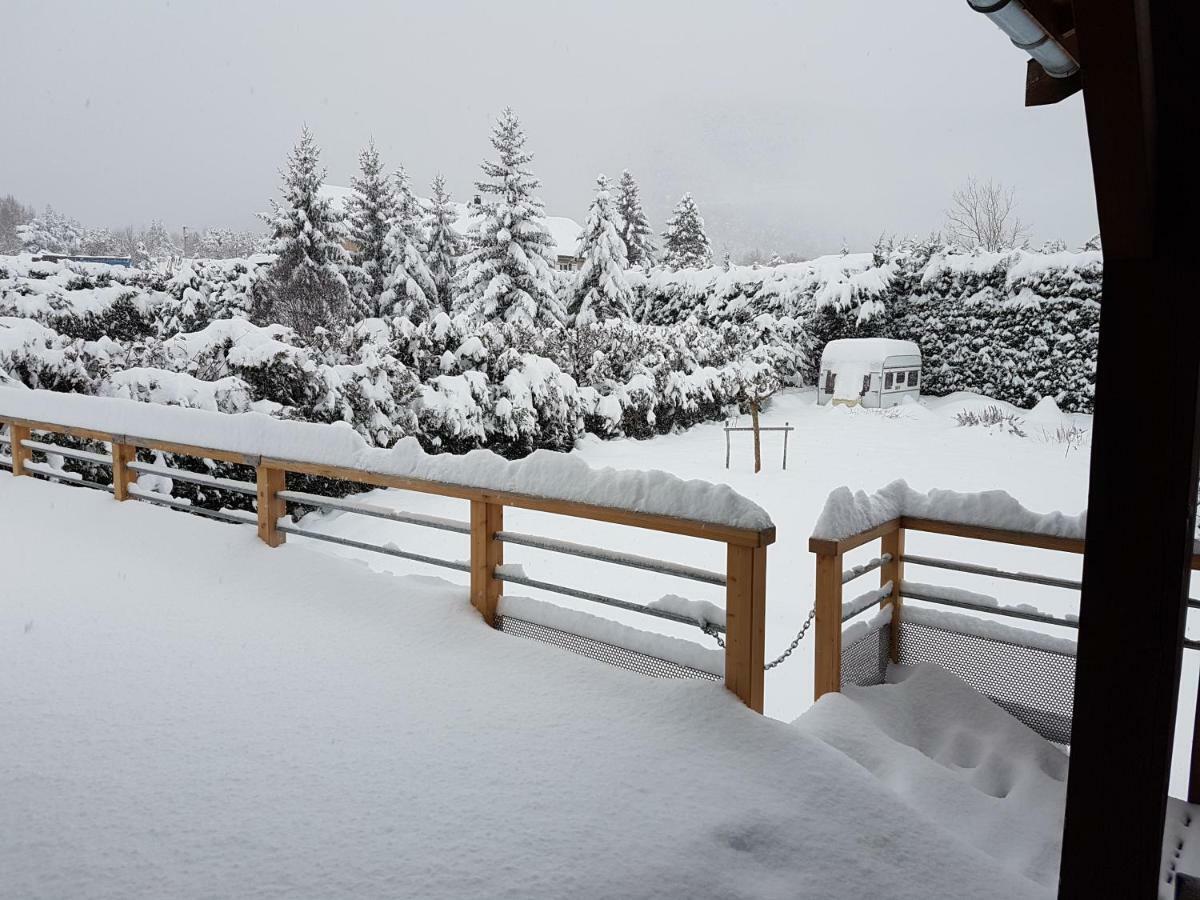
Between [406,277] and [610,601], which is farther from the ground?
[406,277]

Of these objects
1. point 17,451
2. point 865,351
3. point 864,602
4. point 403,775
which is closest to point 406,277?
point 865,351

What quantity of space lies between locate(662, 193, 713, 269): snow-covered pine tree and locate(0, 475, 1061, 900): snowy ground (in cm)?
2831

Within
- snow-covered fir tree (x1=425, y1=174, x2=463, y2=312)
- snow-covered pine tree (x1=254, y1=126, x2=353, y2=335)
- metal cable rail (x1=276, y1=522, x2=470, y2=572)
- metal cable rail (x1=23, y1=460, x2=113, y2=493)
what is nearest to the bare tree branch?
snow-covered fir tree (x1=425, y1=174, x2=463, y2=312)

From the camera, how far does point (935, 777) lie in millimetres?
2756

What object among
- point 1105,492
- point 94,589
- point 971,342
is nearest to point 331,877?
point 1105,492

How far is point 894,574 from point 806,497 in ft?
15.9

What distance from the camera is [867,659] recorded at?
3537 mm

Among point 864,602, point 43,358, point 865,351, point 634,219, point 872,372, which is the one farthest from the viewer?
point 634,219

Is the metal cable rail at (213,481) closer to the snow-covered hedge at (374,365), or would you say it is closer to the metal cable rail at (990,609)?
the snow-covered hedge at (374,365)

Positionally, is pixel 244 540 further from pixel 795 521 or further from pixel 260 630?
pixel 795 521

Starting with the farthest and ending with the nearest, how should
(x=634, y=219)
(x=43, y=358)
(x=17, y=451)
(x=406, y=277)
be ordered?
(x=634, y=219) → (x=406, y=277) → (x=43, y=358) → (x=17, y=451)

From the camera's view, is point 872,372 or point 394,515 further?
point 872,372

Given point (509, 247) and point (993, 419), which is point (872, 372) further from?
point (509, 247)

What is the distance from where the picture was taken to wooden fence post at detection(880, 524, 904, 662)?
12.0 ft
